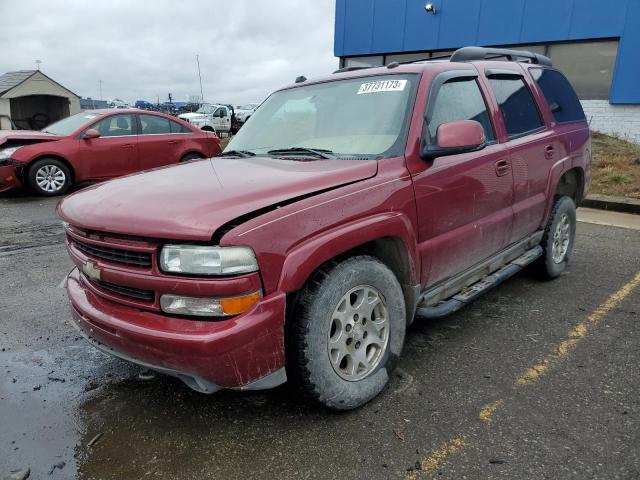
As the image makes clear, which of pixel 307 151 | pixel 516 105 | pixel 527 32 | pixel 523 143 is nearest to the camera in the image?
pixel 307 151

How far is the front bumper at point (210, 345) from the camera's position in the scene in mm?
1993

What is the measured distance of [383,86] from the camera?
121 inches

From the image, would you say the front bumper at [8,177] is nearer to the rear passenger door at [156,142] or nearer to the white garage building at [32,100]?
the rear passenger door at [156,142]

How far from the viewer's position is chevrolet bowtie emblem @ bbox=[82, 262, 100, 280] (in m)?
2.33

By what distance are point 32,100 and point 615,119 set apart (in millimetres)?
21493

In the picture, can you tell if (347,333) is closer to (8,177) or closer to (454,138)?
(454,138)

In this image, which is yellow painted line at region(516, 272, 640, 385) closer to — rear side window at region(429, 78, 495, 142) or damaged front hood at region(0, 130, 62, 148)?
rear side window at region(429, 78, 495, 142)

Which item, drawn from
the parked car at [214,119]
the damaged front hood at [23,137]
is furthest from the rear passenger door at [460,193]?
the parked car at [214,119]

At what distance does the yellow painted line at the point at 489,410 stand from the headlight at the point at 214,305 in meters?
1.32

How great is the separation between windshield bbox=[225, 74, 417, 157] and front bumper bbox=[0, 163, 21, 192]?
6.35 m

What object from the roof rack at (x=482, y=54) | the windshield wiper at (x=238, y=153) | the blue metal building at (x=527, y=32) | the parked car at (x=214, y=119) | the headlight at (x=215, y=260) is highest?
the blue metal building at (x=527, y=32)

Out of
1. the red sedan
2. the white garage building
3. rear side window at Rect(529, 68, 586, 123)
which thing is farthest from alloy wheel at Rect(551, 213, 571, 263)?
the white garage building

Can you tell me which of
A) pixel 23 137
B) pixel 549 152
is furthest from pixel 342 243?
pixel 23 137

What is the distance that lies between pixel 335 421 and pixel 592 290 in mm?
2899
